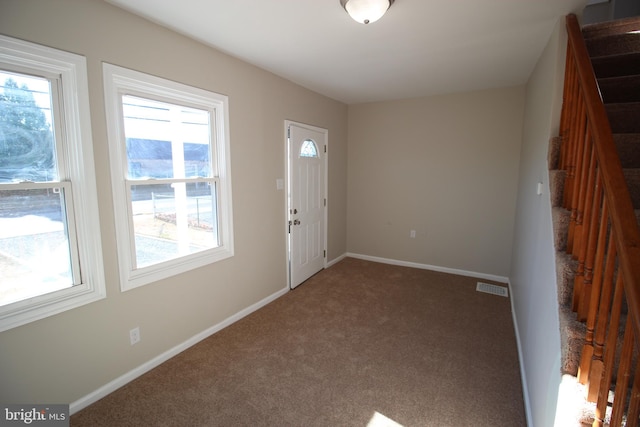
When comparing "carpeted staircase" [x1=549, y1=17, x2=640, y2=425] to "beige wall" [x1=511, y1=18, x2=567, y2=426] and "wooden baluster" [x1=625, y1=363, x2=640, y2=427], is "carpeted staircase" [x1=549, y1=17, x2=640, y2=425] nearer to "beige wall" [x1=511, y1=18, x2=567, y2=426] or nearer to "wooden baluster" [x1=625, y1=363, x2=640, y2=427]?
"beige wall" [x1=511, y1=18, x2=567, y2=426]

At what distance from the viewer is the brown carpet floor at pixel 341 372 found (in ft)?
6.10

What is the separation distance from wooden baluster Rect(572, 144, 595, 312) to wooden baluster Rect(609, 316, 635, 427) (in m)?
0.40

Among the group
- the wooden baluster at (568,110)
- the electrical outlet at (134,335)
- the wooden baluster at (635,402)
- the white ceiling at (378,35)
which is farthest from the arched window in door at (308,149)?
the wooden baluster at (635,402)

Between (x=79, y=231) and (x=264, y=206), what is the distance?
1650 mm

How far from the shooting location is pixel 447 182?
4.21m

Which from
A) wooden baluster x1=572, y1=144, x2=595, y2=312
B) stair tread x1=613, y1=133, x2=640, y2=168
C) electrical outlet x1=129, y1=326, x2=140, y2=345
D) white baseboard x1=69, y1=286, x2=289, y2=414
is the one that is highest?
stair tread x1=613, y1=133, x2=640, y2=168

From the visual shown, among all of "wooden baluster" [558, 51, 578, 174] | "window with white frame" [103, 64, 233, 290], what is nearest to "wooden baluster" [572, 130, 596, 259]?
"wooden baluster" [558, 51, 578, 174]

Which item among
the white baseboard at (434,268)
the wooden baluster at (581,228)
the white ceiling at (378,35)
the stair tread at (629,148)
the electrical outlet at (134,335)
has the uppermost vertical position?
the white ceiling at (378,35)

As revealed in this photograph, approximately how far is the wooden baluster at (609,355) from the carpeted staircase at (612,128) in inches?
6.1

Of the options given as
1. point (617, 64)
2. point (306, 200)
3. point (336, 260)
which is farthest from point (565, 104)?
point (336, 260)

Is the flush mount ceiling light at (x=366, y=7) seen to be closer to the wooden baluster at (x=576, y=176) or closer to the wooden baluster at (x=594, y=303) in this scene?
the wooden baluster at (x=576, y=176)

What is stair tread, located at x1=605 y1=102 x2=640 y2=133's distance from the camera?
182 cm

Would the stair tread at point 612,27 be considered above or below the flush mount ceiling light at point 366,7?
above

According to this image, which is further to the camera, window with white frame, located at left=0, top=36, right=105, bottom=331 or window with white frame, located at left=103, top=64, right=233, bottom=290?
window with white frame, located at left=103, top=64, right=233, bottom=290
